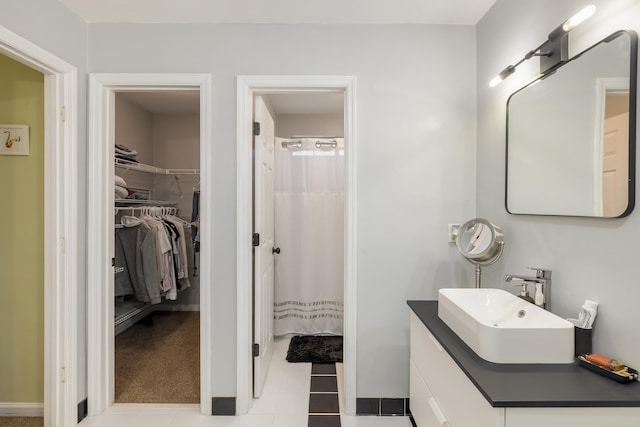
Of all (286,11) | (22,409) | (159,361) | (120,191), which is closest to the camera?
(286,11)

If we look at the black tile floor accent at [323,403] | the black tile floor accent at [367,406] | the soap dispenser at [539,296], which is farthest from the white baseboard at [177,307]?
the soap dispenser at [539,296]

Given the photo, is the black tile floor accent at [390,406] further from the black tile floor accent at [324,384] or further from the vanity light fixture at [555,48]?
the vanity light fixture at [555,48]

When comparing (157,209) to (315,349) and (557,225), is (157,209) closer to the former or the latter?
(315,349)

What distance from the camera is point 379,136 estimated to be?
6.50 feet

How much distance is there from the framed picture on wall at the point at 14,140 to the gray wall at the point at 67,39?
0.33 m

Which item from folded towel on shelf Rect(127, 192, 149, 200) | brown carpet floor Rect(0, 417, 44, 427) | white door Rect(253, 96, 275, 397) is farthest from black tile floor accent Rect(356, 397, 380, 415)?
folded towel on shelf Rect(127, 192, 149, 200)

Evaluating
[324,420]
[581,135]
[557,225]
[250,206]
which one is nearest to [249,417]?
[324,420]

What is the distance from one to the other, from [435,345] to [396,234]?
0.75 metres

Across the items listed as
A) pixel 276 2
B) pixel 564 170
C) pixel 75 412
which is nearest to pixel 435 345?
pixel 564 170

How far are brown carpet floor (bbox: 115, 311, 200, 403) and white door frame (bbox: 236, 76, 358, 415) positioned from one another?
61 centimetres

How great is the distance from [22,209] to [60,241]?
1.26ft

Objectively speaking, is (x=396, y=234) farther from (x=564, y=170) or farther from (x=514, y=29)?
(x=514, y=29)

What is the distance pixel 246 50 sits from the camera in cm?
197

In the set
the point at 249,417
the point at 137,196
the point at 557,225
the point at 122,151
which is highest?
the point at 122,151
